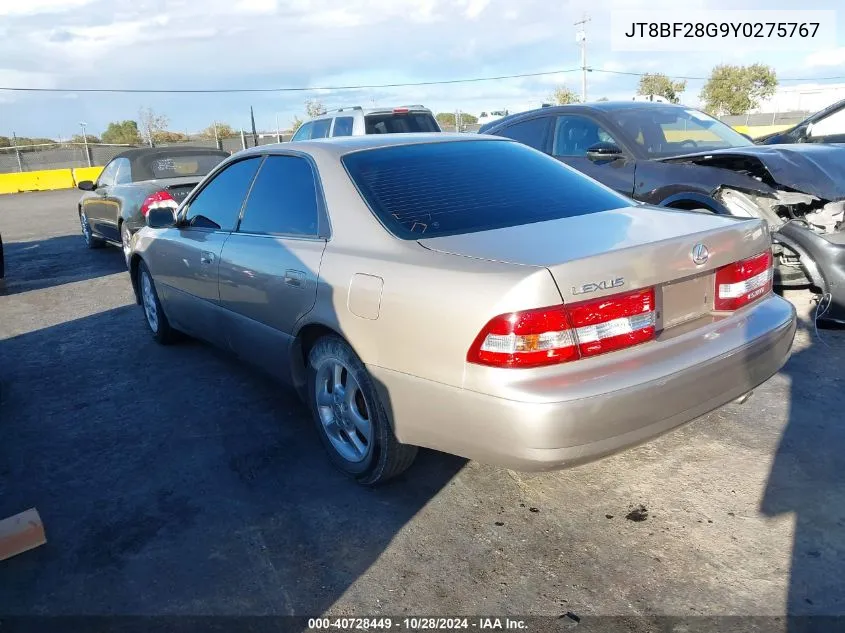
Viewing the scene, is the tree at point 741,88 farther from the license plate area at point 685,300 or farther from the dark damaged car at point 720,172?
the license plate area at point 685,300

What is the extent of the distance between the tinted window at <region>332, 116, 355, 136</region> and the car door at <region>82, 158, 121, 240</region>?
3.67 metres

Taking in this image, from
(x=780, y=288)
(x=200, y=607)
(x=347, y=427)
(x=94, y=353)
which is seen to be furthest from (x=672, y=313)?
(x=94, y=353)

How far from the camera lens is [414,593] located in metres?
2.39

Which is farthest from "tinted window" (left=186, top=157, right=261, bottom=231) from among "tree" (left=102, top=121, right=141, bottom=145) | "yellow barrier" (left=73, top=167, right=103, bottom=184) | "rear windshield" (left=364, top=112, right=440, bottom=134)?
"tree" (left=102, top=121, right=141, bottom=145)

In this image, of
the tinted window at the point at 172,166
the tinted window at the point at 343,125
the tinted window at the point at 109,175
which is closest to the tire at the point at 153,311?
the tinted window at the point at 172,166

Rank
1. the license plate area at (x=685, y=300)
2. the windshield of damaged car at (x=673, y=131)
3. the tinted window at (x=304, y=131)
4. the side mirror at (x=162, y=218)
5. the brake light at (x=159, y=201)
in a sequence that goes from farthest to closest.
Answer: the tinted window at (x=304, y=131) < the brake light at (x=159, y=201) < the windshield of damaged car at (x=673, y=131) < the side mirror at (x=162, y=218) < the license plate area at (x=685, y=300)

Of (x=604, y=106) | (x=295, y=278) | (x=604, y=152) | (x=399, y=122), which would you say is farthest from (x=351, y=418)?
(x=399, y=122)

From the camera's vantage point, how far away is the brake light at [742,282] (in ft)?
9.00

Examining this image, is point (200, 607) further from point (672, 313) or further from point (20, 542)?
point (672, 313)

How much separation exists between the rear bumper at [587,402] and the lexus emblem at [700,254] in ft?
0.89

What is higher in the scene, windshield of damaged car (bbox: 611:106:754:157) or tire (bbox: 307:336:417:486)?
windshield of damaged car (bbox: 611:106:754:157)

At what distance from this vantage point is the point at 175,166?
8812mm

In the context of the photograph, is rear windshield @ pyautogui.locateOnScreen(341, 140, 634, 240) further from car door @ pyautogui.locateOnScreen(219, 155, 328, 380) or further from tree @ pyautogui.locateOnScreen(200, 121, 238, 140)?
tree @ pyautogui.locateOnScreen(200, 121, 238, 140)

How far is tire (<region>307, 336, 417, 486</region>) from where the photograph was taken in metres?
2.84
